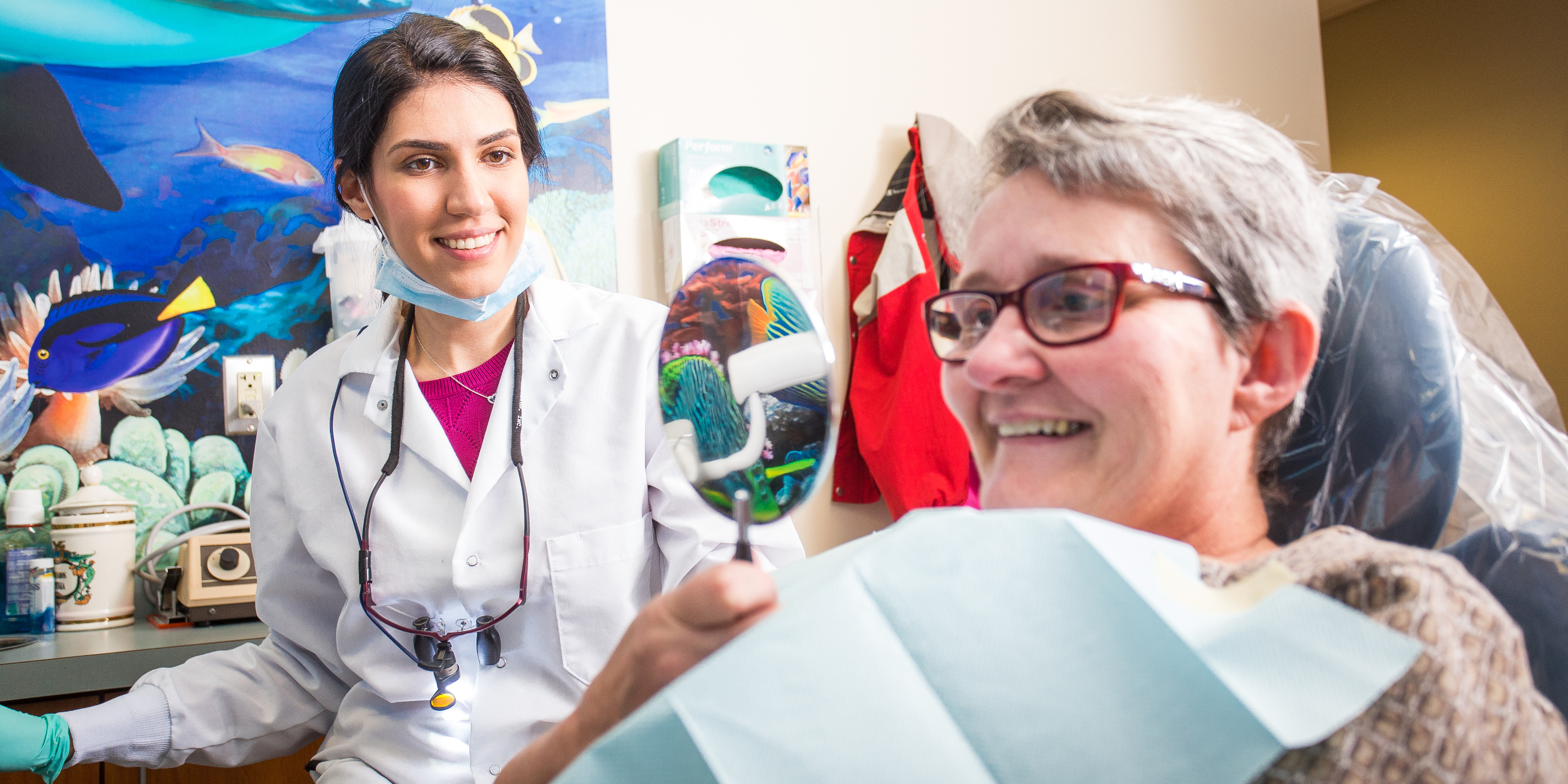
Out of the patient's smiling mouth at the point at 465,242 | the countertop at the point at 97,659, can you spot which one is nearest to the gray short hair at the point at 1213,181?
the patient's smiling mouth at the point at 465,242

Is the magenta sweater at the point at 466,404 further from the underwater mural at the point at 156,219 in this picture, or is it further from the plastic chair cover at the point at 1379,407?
the plastic chair cover at the point at 1379,407

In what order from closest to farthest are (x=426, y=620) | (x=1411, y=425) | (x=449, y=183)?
Answer: (x=1411, y=425) < (x=426, y=620) < (x=449, y=183)

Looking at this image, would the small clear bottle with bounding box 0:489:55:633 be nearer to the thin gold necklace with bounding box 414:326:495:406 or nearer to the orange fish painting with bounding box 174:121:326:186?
the orange fish painting with bounding box 174:121:326:186

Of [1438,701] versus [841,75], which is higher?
[841,75]

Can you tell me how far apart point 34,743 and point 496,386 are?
69cm

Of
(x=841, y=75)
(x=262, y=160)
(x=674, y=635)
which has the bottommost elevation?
(x=674, y=635)

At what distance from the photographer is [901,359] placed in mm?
2484

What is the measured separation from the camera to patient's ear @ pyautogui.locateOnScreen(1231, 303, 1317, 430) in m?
0.79

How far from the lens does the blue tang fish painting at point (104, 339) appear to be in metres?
2.00

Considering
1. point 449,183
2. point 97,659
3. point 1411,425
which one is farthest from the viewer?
point 97,659

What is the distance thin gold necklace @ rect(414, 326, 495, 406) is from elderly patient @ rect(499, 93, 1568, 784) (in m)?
0.77

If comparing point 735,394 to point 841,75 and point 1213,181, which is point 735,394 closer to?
point 1213,181

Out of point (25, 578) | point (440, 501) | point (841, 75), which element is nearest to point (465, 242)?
point (440, 501)

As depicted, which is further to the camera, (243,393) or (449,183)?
(243,393)
